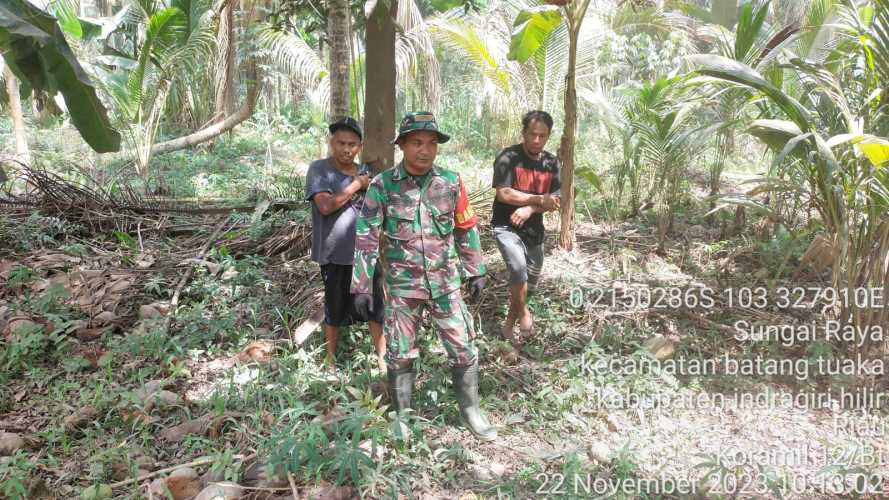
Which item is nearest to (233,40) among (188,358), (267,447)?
(188,358)

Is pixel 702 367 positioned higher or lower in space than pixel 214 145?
lower

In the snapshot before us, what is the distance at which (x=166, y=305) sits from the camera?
4.65 metres

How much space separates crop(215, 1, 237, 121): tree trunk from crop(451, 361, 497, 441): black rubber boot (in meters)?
6.21

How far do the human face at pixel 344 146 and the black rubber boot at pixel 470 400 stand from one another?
150 centimetres

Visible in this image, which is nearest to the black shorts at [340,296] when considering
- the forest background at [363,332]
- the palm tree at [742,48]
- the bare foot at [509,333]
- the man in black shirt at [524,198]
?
the forest background at [363,332]

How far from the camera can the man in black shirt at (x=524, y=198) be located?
4.19m

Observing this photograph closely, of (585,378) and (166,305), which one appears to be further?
(166,305)

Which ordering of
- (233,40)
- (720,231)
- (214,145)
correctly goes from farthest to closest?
(214,145)
(233,40)
(720,231)

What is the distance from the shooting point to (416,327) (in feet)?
10.8

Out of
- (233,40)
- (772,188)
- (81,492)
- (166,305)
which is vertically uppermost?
(233,40)

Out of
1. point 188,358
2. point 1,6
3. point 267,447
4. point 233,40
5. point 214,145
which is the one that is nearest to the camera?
point 267,447

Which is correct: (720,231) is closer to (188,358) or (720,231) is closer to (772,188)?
(772,188)

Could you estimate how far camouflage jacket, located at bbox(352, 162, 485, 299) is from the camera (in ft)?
10.6

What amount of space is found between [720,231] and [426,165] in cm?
533
